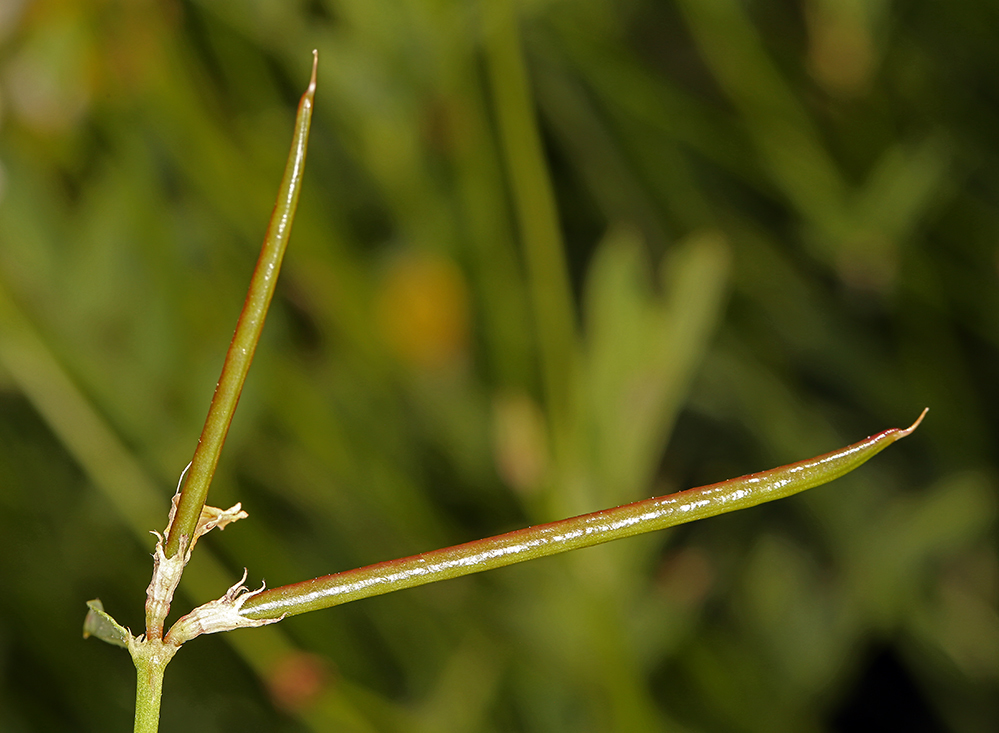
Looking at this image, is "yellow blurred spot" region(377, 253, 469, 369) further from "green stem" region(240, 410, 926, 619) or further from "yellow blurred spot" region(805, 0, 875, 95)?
"green stem" region(240, 410, 926, 619)

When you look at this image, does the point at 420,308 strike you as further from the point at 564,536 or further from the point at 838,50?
the point at 564,536

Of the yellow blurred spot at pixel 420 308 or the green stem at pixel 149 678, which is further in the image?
the yellow blurred spot at pixel 420 308

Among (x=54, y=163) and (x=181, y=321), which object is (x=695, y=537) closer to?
(x=181, y=321)

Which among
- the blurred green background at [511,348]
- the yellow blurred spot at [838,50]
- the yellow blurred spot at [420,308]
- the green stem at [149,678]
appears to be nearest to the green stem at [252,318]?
the green stem at [149,678]

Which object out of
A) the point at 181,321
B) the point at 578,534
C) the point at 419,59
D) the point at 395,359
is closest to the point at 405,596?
the point at 395,359

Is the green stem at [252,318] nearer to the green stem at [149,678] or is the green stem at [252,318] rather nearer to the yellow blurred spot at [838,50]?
the green stem at [149,678]

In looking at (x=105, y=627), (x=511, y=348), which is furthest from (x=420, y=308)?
(x=105, y=627)
